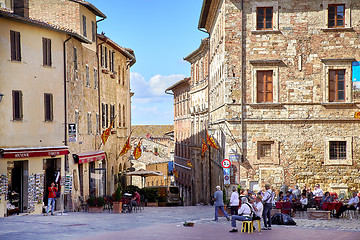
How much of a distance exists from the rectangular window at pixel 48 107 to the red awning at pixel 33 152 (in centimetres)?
154

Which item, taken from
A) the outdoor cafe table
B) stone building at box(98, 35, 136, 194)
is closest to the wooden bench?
the outdoor cafe table

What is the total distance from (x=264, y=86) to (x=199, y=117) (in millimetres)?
22700

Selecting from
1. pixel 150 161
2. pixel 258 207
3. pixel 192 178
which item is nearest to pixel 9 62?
pixel 258 207

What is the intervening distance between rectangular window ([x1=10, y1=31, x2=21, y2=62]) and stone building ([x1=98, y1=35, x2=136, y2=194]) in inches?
465

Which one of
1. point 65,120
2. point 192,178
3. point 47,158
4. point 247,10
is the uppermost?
point 247,10

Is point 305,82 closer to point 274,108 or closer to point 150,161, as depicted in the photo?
point 274,108

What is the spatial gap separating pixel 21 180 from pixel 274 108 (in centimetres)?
1297

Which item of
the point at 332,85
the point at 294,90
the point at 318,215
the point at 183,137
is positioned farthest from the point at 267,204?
the point at 183,137

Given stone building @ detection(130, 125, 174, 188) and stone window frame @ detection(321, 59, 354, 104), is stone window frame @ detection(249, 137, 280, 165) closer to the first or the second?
stone window frame @ detection(321, 59, 354, 104)

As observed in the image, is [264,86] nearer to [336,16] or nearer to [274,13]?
[274,13]

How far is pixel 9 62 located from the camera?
1050 inches

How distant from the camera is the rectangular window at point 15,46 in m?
26.9

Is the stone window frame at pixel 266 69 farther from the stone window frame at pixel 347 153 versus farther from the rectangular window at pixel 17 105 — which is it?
the rectangular window at pixel 17 105

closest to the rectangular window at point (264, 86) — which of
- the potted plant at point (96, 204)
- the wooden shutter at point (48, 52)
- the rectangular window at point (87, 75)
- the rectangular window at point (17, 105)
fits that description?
the potted plant at point (96, 204)
